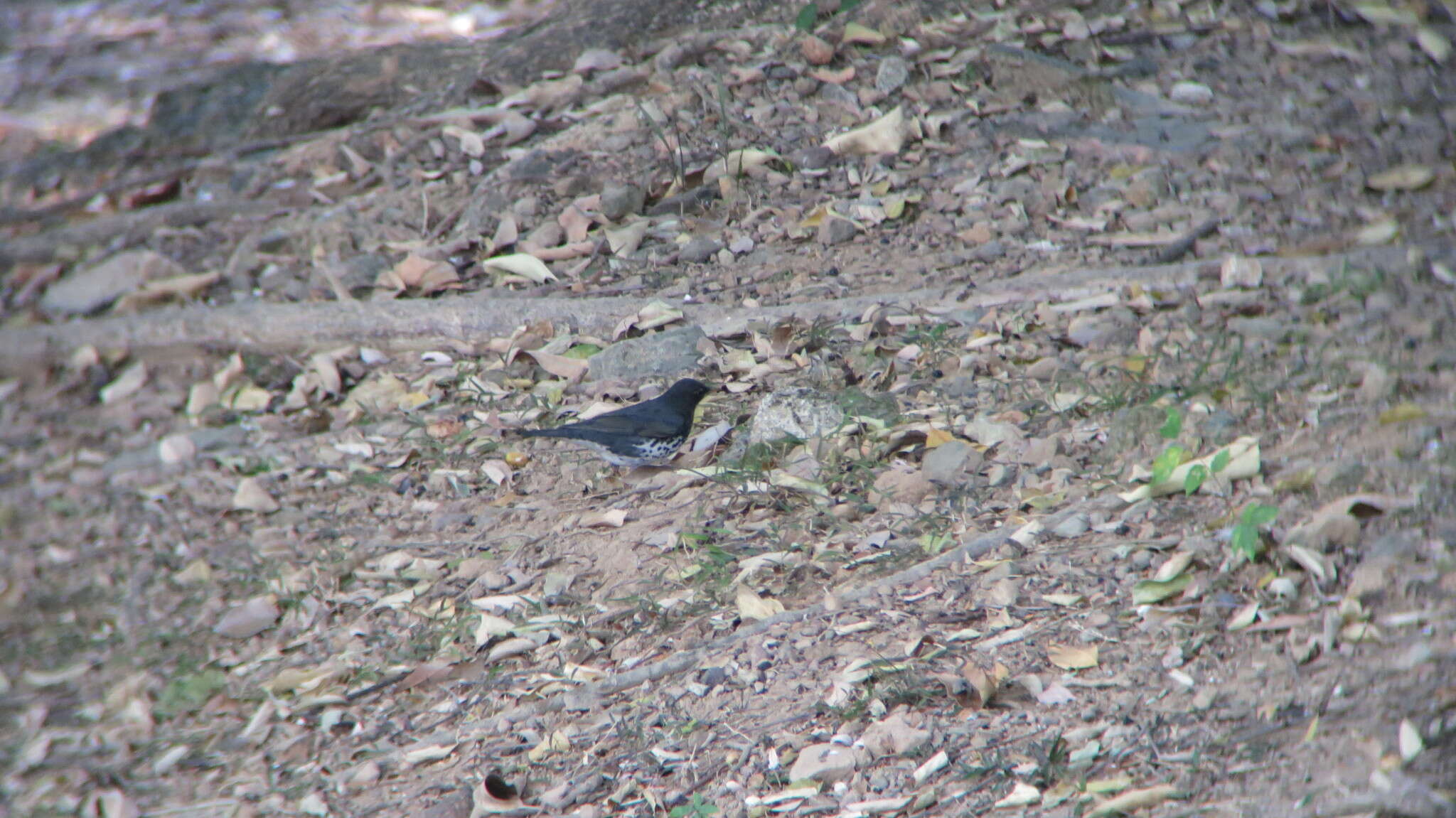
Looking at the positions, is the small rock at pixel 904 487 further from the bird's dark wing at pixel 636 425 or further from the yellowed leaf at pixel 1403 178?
the yellowed leaf at pixel 1403 178

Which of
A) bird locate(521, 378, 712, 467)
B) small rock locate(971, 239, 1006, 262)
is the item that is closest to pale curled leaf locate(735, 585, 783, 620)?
bird locate(521, 378, 712, 467)

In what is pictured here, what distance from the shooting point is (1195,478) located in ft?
9.73

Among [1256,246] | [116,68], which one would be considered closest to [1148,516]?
[1256,246]

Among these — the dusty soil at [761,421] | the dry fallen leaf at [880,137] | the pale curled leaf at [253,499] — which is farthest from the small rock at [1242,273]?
the pale curled leaf at [253,499]

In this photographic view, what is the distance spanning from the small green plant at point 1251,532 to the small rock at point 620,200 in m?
3.11

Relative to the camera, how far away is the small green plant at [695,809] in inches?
98.5

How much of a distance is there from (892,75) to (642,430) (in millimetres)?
2532

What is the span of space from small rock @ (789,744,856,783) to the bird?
5.09 feet

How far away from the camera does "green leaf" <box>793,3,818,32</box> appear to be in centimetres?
574

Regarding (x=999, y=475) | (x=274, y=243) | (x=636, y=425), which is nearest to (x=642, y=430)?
(x=636, y=425)

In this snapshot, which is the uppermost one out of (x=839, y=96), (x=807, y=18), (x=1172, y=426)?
(x=807, y=18)

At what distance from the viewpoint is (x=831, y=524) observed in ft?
11.1

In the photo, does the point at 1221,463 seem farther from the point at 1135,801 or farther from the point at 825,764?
the point at 825,764

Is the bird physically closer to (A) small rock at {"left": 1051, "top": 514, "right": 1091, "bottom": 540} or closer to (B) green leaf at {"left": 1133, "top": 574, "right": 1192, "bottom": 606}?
(A) small rock at {"left": 1051, "top": 514, "right": 1091, "bottom": 540}
